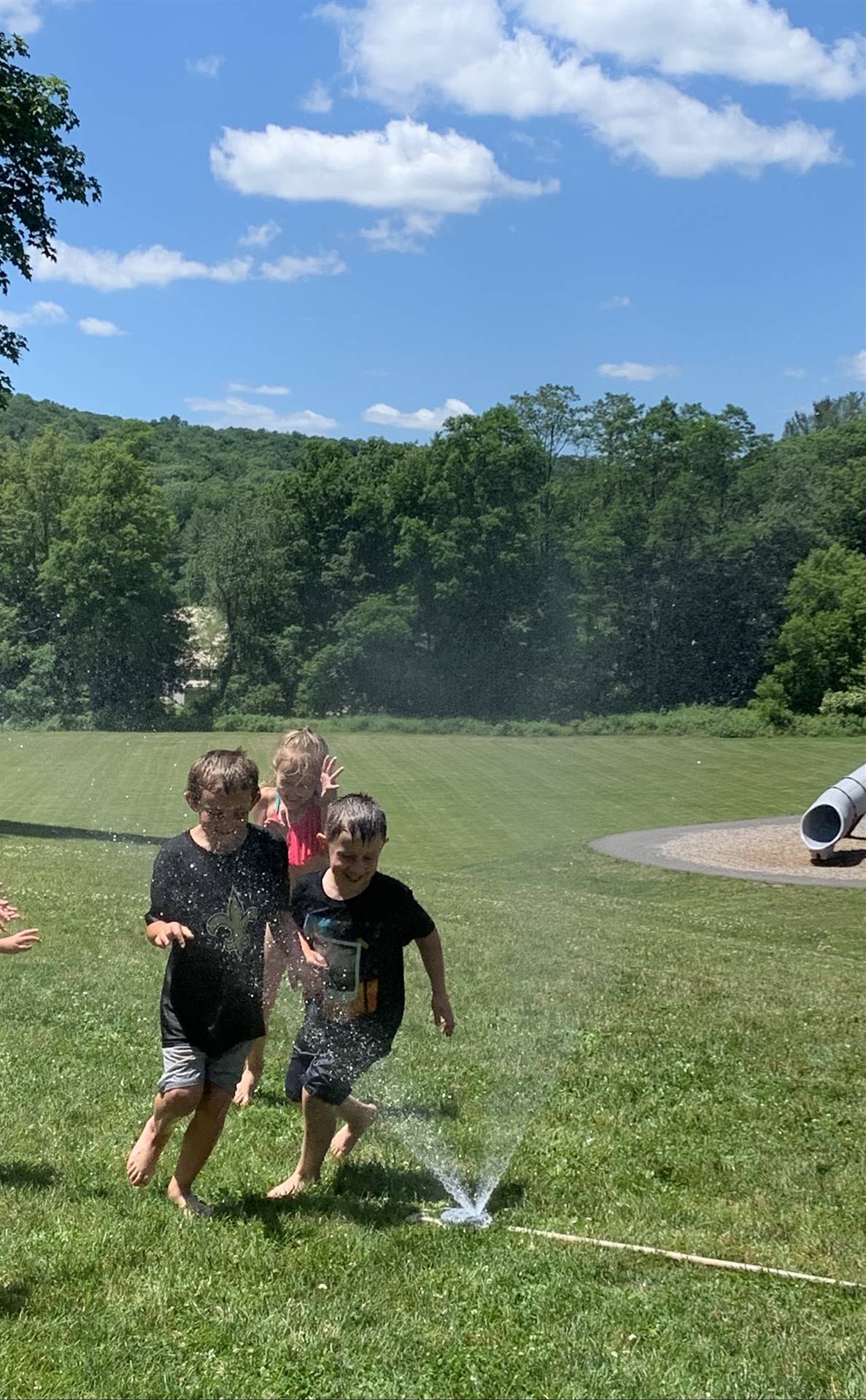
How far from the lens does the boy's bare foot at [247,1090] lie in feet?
16.7

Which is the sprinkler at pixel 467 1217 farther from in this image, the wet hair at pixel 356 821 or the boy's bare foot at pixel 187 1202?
the wet hair at pixel 356 821

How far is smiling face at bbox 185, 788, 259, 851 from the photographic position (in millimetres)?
3850

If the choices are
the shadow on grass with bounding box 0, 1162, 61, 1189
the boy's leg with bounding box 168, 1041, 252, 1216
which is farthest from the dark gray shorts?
the shadow on grass with bounding box 0, 1162, 61, 1189

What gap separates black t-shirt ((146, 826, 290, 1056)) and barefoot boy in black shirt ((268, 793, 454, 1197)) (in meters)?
0.15

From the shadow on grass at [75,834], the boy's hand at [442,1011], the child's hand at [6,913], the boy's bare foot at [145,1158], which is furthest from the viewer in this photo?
the shadow on grass at [75,834]

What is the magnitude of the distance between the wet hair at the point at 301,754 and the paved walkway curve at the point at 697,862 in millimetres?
13554

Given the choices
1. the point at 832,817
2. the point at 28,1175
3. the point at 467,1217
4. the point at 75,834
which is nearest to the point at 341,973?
the point at 467,1217

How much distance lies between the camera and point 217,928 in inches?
151

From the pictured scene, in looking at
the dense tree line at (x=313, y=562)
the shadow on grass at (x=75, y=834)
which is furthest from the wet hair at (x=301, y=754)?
the shadow on grass at (x=75, y=834)

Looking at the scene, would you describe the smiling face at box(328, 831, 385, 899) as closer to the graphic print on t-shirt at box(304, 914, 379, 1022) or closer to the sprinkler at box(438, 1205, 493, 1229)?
the graphic print on t-shirt at box(304, 914, 379, 1022)

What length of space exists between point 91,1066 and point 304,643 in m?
11.8

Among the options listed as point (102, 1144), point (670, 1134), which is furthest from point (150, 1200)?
point (670, 1134)

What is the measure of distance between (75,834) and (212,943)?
1273cm

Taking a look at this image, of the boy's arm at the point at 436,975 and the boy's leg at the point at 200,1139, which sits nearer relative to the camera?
the boy's leg at the point at 200,1139
